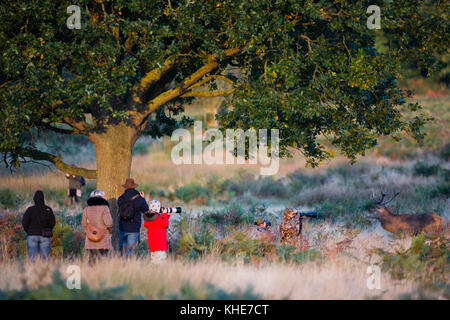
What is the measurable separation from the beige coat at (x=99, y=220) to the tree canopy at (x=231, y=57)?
87.0 inches

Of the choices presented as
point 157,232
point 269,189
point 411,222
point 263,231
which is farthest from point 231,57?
point 269,189

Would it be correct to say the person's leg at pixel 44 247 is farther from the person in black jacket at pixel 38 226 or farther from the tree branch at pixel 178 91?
the tree branch at pixel 178 91

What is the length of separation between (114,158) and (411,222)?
290 inches

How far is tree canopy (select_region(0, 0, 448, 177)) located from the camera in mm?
12680

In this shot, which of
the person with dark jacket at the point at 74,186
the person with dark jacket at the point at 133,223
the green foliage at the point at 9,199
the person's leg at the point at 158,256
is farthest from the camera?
the person with dark jacket at the point at 74,186

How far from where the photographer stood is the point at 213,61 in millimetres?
14258

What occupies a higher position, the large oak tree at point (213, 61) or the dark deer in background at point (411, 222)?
the large oak tree at point (213, 61)

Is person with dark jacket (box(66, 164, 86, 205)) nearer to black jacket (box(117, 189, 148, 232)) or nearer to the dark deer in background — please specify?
black jacket (box(117, 189, 148, 232))

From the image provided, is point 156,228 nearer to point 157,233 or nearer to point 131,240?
point 157,233

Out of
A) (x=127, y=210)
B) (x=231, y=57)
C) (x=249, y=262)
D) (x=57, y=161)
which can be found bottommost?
(x=249, y=262)

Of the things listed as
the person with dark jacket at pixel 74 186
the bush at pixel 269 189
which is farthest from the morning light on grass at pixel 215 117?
the bush at pixel 269 189

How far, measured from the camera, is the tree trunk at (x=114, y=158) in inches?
587
